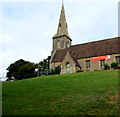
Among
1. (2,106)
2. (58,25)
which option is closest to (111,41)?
(58,25)

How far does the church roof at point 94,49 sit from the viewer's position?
39719 mm

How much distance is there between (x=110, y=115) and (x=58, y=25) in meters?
51.8

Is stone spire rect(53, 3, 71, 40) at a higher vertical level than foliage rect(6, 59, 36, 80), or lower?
higher

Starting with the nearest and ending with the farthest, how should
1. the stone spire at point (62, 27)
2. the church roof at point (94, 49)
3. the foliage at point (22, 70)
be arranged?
the church roof at point (94, 49) < the stone spire at point (62, 27) < the foliage at point (22, 70)

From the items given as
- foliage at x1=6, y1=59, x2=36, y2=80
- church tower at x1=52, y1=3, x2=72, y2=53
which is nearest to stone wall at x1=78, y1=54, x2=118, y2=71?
church tower at x1=52, y1=3, x2=72, y2=53

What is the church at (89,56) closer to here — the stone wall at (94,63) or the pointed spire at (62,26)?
the stone wall at (94,63)

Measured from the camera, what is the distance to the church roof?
3972 cm

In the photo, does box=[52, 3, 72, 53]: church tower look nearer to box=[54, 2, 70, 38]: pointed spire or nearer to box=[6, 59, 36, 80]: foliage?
box=[54, 2, 70, 38]: pointed spire

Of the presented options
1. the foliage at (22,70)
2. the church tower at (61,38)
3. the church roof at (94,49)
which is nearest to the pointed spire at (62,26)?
the church tower at (61,38)

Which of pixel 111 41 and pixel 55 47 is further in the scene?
pixel 55 47

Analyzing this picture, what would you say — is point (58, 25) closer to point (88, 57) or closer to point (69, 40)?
point (69, 40)

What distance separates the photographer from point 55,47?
52.9 meters

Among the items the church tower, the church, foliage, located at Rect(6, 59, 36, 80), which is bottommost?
foliage, located at Rect(6, 59, 36, 80)

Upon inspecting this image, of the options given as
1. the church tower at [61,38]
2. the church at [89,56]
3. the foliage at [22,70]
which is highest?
the church tower at [61,38]
